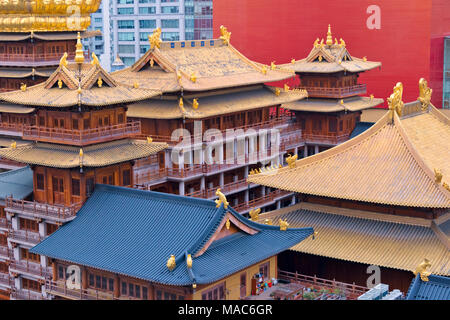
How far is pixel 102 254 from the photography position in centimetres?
3747

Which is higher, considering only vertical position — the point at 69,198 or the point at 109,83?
the point at 109,83

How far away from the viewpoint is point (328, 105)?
6831cm

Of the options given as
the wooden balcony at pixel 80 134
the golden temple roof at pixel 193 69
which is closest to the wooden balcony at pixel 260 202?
the golden temple roof at pixel 193 69

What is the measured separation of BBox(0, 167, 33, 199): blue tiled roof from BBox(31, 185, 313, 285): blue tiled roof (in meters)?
5.21

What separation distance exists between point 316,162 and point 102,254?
16435 millimetres

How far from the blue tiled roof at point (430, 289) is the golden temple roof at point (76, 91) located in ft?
64.4

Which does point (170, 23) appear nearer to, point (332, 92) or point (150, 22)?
point (150, 22)

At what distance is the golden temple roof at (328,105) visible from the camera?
221 feet

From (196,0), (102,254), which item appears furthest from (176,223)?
(196,0)

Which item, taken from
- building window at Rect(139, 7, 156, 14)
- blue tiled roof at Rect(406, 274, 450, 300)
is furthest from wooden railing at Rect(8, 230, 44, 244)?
building window at Rect(139, 7, 156, 14)

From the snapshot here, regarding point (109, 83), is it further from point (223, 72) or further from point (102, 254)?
point (223, 72)

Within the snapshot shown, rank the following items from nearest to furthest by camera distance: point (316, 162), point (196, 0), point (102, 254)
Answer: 1. point (102, 254)
2. point (316, 162)
3. point (196, 0)

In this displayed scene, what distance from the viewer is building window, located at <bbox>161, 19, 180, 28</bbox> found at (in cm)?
12925

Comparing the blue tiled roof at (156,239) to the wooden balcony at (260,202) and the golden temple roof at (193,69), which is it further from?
the golden temple roof at (193,69)
